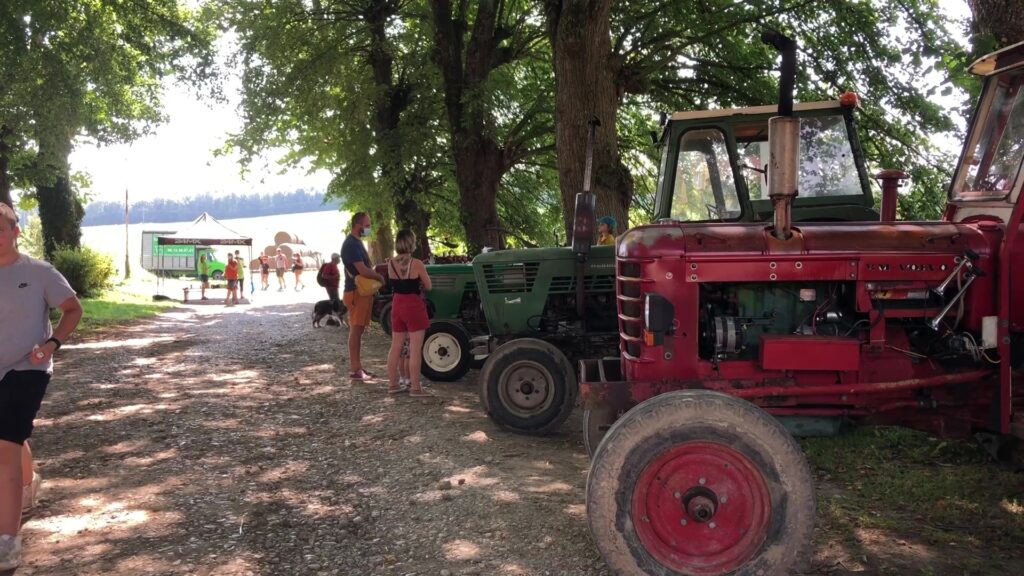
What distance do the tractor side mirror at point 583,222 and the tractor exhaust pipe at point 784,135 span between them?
7.46ft

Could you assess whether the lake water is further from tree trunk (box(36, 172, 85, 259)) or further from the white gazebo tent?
tree trunk (box(36, 172, 85, 259))

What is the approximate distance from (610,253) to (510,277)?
1.01 m

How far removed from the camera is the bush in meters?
23.3

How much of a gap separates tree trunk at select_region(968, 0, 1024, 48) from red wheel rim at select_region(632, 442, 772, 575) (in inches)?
182

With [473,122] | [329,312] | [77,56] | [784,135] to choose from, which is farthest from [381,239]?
[784,135]

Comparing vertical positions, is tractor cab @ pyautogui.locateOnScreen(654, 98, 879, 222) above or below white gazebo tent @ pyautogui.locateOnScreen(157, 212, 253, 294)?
below

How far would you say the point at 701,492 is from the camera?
11.5ft

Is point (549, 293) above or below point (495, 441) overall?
above

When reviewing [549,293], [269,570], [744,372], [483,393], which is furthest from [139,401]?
[744,372]

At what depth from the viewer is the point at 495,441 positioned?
21.6 feet

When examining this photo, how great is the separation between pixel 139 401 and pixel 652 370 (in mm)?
6360

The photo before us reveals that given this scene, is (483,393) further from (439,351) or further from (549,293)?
(439,351)

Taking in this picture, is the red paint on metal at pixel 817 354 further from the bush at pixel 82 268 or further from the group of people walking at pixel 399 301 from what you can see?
the bush at pixel 82 268

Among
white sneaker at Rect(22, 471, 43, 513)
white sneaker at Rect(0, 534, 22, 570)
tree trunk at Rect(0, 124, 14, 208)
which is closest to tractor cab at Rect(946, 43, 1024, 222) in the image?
white sneaker at Rect(0, 534, 22, 570)
